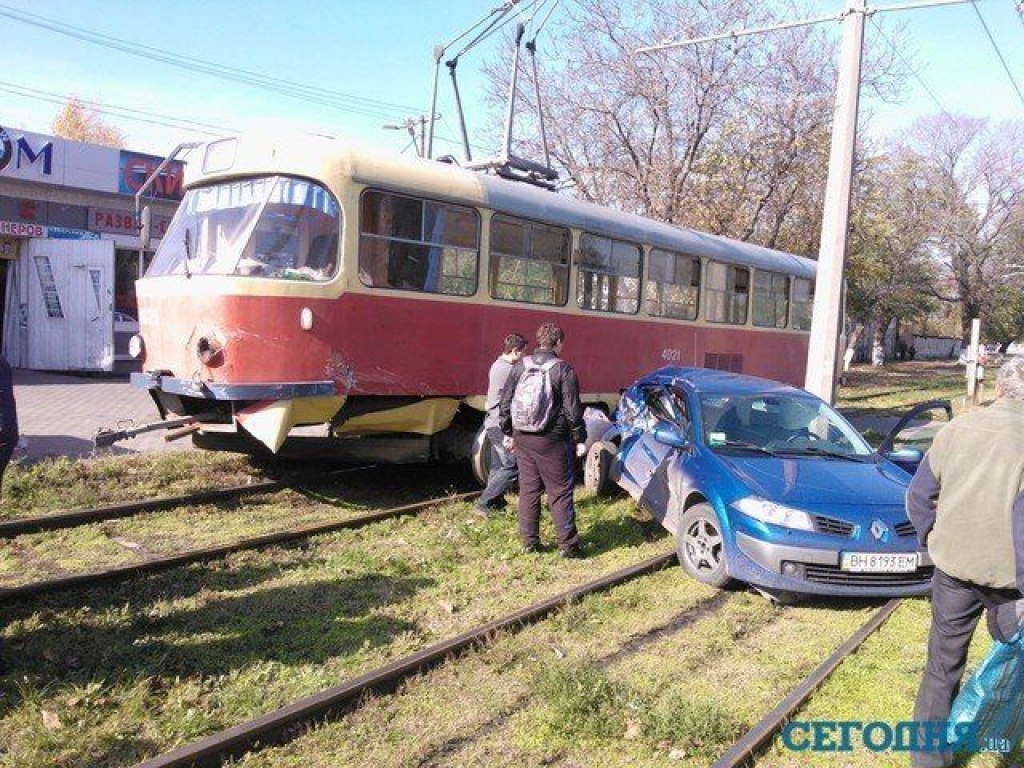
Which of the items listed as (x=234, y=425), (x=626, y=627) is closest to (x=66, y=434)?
(x=234, y=425)

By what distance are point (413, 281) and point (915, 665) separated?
17.6 feet

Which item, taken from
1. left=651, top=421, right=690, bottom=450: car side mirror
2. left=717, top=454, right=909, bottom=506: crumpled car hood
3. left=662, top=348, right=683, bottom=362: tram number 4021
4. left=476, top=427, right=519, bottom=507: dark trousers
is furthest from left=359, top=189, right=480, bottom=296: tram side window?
left=662, top=348, right=683, bottom=362: tram number 4021

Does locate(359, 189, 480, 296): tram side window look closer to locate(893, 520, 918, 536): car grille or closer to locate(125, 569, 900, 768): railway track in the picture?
locate(125, 569, 900, 768): railway track

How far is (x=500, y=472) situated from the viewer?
787 cm

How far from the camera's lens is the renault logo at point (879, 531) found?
5750 mm

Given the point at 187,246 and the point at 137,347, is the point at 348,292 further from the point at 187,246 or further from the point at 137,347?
the point at 137,347

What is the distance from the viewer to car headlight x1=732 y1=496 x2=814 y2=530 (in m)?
5.78

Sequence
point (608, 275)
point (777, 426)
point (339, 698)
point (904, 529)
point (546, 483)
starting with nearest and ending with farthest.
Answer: point (339, 698)
point (904, 529)
point (546, 483)
point (777, 426)
point (608, 275)

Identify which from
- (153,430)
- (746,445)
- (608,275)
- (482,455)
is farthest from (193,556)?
(608,275)

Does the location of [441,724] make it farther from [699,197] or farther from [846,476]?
[699,197]

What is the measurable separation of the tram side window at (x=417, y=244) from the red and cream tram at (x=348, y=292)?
2 centimetres

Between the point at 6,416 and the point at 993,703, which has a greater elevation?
the point at 6,416

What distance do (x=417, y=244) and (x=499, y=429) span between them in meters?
1.98

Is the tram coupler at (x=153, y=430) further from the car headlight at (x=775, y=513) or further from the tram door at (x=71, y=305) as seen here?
the tram door at (x=71, y=305)
